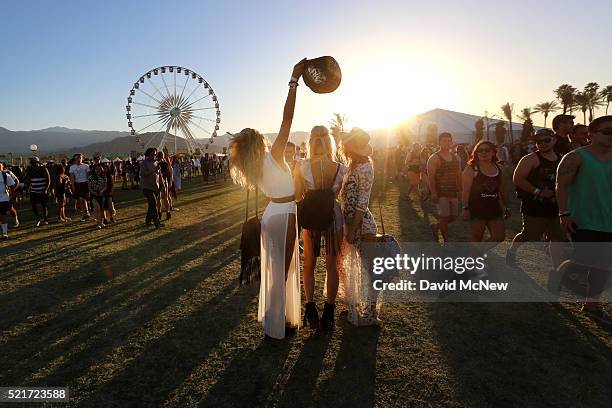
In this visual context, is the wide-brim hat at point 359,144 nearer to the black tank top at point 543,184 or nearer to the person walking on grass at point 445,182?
the person walking on grass at point 445,182

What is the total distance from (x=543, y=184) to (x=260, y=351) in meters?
3.94

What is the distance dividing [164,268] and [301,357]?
3.49 metres

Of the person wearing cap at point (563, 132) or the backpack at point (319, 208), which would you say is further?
the person wearing cap at point (563, 132)

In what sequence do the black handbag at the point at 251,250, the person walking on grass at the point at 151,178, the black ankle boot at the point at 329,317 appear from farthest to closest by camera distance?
the person walking on grass at the point at 151,178 → the black ankle boot at the point at 329,317 → the black handbag at the point at 251,250

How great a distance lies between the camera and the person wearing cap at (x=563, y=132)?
5.20m

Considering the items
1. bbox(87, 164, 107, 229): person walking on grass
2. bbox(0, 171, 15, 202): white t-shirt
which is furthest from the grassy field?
bbox(87, 164, 107, 229): person walking on grass

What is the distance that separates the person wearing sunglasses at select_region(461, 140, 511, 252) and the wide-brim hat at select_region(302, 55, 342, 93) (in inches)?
96.8

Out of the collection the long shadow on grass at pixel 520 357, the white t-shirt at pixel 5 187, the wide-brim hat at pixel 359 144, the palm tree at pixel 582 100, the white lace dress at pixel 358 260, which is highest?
the palm tree at pixel 582 100

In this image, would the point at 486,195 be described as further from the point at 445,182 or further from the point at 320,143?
the point at 320,143

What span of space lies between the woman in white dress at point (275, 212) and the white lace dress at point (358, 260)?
52cm

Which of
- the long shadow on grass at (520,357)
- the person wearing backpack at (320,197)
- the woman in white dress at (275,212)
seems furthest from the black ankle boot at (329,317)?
the long shadow on grass at (520,357)

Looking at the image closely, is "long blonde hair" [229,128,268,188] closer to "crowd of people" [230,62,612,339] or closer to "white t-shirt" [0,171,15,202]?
"crowd of people" [230,62,612,339]

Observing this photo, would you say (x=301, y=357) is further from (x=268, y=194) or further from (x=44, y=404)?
(x=44, y=404)

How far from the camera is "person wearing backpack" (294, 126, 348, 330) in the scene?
3332mm
